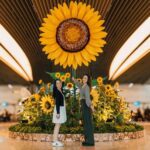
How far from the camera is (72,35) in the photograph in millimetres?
6832

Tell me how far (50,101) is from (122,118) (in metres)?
2.56

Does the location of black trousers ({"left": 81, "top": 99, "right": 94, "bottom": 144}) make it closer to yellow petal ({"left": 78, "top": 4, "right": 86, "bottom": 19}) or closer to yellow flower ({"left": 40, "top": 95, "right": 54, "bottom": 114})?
yellow flower ({"left": 40, "top": 95, "right": 54, "bottom": 114})

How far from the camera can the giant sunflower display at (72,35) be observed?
22.2ft

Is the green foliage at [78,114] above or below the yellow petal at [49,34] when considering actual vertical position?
below

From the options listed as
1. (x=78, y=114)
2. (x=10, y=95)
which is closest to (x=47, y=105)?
(x=78, y=114)

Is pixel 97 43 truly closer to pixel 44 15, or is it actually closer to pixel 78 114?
pixel 78 114

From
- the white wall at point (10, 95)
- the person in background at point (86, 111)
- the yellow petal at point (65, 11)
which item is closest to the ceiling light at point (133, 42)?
the person in background at point (86, 111)

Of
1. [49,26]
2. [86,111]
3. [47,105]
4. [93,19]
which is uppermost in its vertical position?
[93,19]

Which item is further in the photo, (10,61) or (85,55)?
(10,61)

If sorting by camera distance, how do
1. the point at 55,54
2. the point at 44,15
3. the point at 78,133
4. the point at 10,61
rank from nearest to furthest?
the point at 55,54 → the point at 78,133 → the point at 44,15 → the point at 10,61

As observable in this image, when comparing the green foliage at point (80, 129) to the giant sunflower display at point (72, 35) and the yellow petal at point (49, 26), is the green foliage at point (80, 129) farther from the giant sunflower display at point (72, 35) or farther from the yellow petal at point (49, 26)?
the yellow petal at point (49, 26)

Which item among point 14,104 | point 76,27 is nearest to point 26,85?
point 14,104

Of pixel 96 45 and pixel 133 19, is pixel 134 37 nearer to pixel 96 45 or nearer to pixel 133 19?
pixel 133 19

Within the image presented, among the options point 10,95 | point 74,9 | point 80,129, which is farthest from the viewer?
point 10,95
